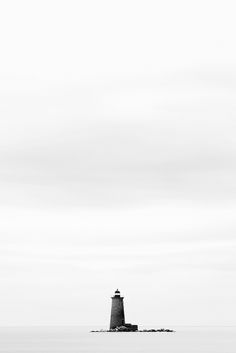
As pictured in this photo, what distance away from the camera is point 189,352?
10362 centimetres

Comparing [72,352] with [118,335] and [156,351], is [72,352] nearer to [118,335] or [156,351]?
[156,351]

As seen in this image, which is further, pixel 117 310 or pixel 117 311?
pixel 117 311

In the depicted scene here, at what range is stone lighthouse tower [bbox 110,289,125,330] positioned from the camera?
106 m

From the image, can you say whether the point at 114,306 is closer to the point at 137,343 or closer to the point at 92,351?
the point at 92,351

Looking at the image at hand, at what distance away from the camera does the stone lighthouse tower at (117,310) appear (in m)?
106

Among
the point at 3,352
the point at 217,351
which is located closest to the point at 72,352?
the point at 3,352

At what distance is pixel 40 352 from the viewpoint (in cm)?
10662

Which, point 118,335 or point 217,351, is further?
point 118,335

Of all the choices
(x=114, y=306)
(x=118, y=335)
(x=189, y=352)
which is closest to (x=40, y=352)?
(x=114, y=306)

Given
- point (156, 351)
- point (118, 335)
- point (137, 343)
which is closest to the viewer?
point (156, 351)

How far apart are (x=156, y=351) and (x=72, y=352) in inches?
438

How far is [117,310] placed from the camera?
107 meters

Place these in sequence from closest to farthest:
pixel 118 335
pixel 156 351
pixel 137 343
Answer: pixel 156 351, pixel 137 343, pixel 118 335

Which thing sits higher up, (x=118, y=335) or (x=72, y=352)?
(x=118, y=335)
